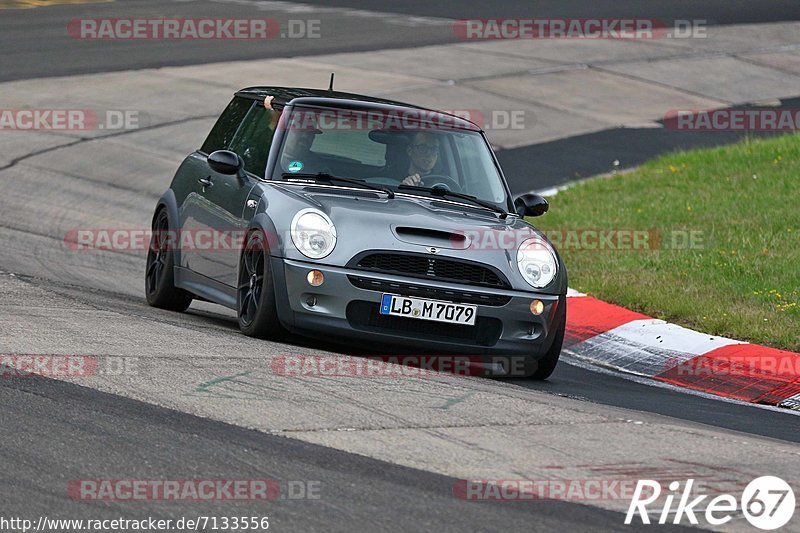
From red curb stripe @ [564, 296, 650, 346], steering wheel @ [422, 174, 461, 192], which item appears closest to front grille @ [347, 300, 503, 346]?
steering wheel @ [422, 174, 461, 192]

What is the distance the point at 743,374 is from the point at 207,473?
4921 millimetres

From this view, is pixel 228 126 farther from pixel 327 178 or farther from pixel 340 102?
pixel 327 178

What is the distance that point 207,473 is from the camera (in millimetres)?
5332

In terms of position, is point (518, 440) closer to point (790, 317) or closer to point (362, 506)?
point (362, 506)

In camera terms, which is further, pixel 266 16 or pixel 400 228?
pixel 266 16

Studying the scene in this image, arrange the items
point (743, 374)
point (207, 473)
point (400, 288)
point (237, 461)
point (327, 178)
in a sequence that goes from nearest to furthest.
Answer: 1. point (207, 473)
2. point (237, 461)
3. point (400, 288)
4. point (327, 178)
5. point (743, 374)

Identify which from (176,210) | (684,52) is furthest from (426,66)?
(176,210)

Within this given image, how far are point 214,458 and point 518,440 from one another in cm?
136

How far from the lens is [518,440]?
6.14m

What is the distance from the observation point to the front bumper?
7.96m

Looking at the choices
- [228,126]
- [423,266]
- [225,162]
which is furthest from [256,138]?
[423,266]

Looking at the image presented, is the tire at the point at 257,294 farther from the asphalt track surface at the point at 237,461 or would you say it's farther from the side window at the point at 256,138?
the side window at the point at 256,138

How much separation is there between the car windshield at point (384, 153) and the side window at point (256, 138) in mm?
163

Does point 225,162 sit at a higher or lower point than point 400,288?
higher
